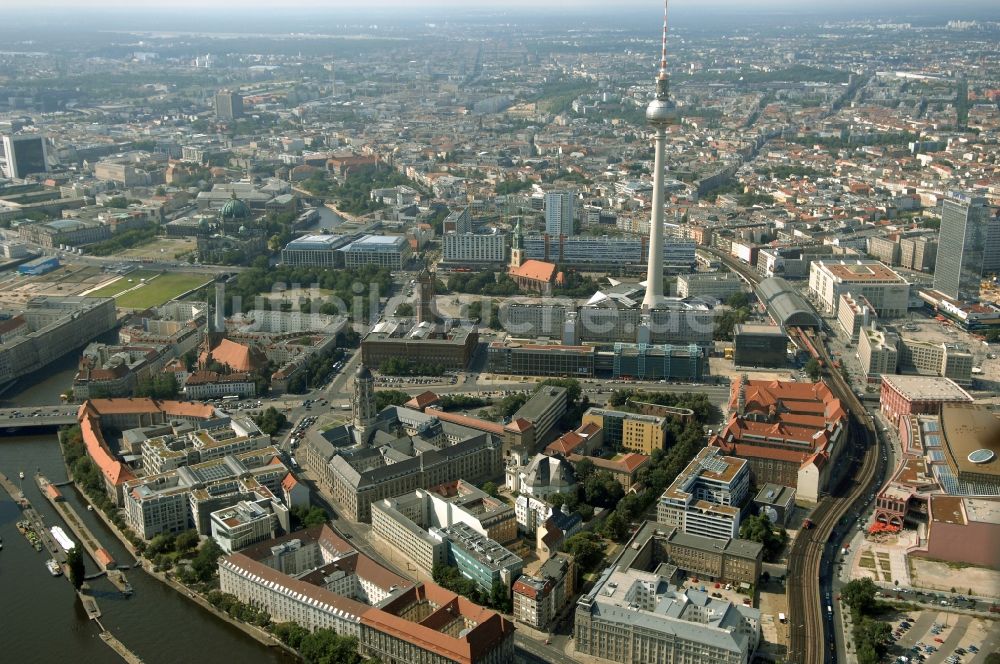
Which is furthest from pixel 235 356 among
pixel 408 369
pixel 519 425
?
pixel 519 425

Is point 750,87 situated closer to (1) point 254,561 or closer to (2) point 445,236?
(2) point 445,236

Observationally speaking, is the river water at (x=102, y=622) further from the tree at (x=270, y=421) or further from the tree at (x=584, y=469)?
the tree at (x=584, y=469)

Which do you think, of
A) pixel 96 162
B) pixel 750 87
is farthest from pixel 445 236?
pixel 750 87

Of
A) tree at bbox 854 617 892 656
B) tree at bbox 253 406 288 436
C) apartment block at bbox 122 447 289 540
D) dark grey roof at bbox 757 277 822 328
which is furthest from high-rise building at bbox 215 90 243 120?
tree at bbox 854 617 892 656

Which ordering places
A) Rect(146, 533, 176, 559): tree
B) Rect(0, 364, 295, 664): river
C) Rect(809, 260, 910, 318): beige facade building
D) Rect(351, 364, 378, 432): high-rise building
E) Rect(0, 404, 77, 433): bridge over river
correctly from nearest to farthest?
Rect(0, 364, 295, 664): river < Rect(146, 533, 176, 559): tree < Rect(351, 364, 378, 432): high-rise building < Rect(0, 404, 77, 433): bridge over river < Rect(809, 260, 910, 318): beige facade building

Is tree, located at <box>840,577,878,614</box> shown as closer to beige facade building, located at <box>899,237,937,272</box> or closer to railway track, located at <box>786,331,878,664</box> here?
railway track, located at <box>786,331,878,664</box>

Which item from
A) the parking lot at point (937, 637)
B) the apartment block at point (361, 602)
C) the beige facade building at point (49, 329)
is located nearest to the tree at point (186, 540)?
the apartment block at point (361, 602)

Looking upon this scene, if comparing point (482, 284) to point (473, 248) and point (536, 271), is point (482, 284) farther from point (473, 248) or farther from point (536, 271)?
point (473, 248)
